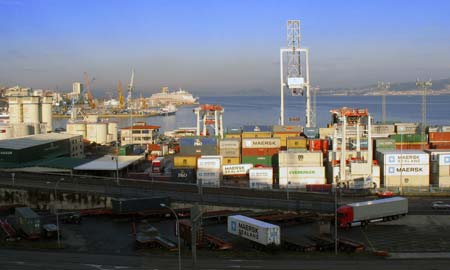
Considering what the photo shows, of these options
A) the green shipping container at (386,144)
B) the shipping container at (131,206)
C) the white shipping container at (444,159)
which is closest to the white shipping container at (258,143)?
the green shipping container at (386,144)

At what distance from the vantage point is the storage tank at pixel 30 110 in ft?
187

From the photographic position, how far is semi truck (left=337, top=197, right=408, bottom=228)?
16.8 metres

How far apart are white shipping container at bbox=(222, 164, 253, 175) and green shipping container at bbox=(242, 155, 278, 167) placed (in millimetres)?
999

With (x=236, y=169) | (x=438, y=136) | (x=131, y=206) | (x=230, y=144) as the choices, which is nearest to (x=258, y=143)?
(x=230, y=144)

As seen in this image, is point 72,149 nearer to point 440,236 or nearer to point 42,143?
point 42,143

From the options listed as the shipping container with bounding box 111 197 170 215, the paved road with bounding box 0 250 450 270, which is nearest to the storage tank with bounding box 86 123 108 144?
the shipping container with bounding box 111 197 170 215

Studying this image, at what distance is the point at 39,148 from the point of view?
32094 mm

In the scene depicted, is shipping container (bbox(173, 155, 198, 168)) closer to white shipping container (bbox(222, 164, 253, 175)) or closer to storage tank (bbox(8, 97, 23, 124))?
white shipping container (bbox(222, 164, 253, 175))

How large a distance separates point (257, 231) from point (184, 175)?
1273 centimetres

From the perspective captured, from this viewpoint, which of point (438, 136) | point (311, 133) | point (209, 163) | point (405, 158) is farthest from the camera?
point (311, 133)

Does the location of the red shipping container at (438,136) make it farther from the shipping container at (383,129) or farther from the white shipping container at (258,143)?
the white shipping container at (258,143)

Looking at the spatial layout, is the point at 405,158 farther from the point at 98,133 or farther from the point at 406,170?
the point at 98,133

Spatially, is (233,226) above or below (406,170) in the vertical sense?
below

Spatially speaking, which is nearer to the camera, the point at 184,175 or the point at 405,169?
the point at 405,169
